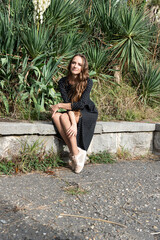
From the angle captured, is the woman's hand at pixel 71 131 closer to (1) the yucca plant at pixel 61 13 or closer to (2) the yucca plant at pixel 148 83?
(1) the yucca plant at pixel 61 13

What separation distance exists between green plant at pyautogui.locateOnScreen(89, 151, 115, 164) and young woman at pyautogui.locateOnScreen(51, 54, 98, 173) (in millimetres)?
309

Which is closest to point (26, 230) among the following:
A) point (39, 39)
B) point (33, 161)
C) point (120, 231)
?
point (120, 231)

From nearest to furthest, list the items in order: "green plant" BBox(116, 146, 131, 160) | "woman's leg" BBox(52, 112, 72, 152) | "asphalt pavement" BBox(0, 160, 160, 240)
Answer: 1. "asphalt pavement" BBox(0, 160, 160, 240)
2. "woman's leg" BBox(52, 112, 72, 152)
3. "green plant" BBox(116, 146, 131, 160)

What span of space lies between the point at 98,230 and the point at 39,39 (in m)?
2.75

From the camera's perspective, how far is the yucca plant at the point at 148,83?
5.03 m

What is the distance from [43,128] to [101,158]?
896 mm

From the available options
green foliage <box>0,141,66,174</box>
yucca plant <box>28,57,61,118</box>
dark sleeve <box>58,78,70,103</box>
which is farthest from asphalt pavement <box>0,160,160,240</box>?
yucca plant <box>28,57,61,118</box>

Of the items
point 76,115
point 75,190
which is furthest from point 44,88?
point 75,190

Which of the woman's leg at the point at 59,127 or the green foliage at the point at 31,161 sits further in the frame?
the woman's leg at the point at 59,127

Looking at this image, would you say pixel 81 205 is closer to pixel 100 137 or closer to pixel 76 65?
pixel 100 137

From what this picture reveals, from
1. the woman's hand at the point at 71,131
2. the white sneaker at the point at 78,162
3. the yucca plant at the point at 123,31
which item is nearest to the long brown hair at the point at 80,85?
the woman's hand at the point at 71,131

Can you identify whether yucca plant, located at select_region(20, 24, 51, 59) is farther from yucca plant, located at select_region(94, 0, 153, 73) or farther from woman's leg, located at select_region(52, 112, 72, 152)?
yucca plant, located at select_region(94, 0, 153, 73)

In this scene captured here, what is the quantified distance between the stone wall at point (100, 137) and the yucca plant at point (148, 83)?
1145 mm

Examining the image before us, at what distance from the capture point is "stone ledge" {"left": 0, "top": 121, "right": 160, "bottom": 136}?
9.36 feet
